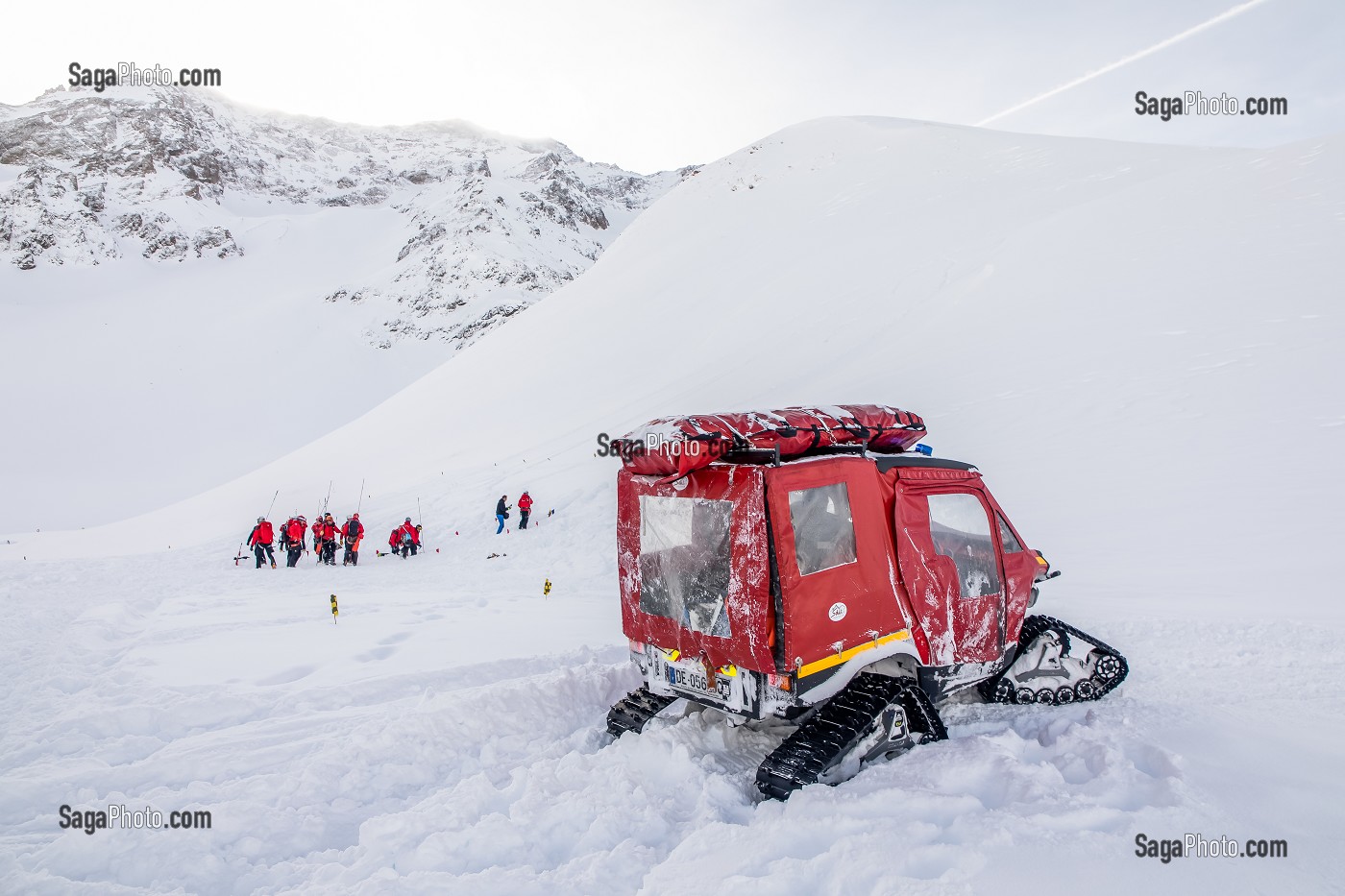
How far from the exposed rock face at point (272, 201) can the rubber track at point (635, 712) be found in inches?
2680

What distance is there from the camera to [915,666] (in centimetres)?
444

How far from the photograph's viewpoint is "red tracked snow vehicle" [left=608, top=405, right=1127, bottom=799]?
3877 mm

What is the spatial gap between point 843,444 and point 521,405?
20751mm

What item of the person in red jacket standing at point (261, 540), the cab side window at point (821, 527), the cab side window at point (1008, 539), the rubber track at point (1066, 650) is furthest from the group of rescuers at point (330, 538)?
the cab side window at point (821, 527)

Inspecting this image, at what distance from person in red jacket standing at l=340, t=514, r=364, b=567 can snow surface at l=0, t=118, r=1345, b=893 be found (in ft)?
2.65

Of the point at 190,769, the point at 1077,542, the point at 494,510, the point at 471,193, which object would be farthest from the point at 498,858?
the point at 471,193

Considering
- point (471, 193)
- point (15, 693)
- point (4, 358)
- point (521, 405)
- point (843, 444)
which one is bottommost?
point (15, 693)

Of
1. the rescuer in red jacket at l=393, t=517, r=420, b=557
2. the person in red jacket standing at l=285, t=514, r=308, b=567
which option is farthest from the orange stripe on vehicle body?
the person in red jacket standing at l=285, t=514, r=308, b=567

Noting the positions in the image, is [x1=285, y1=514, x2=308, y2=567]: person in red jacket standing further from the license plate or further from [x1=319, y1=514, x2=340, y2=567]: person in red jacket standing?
the license plate

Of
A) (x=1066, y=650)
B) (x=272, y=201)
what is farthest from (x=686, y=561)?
(x=272, y=201)

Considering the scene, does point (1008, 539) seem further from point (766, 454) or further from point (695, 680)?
point (695, 680)

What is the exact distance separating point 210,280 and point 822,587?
87.2 meters

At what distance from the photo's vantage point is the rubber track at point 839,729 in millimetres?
3740

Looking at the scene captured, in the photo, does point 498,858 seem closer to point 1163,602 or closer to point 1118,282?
point 1163,602
